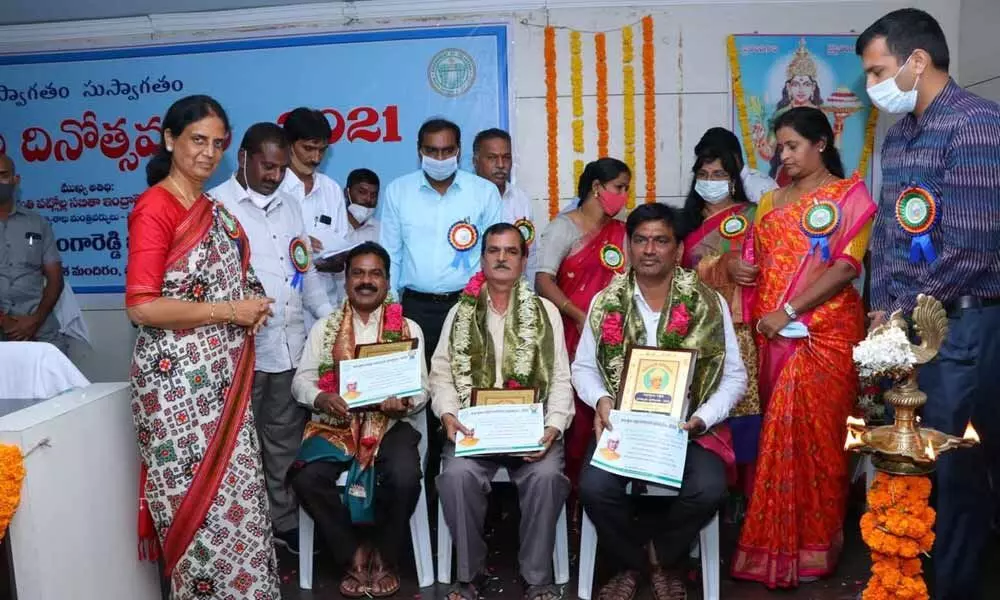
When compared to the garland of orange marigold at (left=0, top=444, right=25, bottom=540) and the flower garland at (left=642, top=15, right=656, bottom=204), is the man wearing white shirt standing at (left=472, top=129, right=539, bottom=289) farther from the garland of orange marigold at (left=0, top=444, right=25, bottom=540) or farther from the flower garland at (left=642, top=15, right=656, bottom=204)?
the garland of orange marigold at (left=0, top=444, right=25, bottom=540)

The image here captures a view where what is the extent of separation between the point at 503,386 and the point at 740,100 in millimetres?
2653

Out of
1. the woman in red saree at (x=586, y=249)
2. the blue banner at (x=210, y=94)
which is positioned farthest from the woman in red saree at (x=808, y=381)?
the blue banner at (x=210, y=94)

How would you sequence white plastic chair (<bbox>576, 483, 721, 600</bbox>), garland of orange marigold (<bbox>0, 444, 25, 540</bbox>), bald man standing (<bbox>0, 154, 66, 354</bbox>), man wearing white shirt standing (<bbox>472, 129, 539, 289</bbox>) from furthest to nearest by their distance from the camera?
bald man standing (<bbox>0, 154, 66, 354</bbox>)
man wearing white shirt standing (<bbox>472, 129, 539, 289</bbox>)
white plastic chair (<bbox>576, 483, 721, 600</bbox>)
garland of orange marigold (<bbox>0, 444, 25, 540</bbox>)

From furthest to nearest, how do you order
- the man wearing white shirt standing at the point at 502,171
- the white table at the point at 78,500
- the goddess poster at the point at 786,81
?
the goddess poster at the point at 786,81
the man wearing white shirt standing at the point at 502,171
the white table at the point at 78,500

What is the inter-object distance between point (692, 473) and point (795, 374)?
63 cm

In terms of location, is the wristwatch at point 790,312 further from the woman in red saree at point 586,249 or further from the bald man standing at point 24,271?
the bald man standing at point 24,271

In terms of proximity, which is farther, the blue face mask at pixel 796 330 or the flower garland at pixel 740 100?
the flower garland at pixel 740 100

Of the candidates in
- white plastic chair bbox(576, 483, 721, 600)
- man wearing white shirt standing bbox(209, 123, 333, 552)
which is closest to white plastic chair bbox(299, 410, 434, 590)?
man wearing white shirt standing bbox(209, 123, 333, 552)

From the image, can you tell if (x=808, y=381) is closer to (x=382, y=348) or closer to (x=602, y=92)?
(x=382, y=348)

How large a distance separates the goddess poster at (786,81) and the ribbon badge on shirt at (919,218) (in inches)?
92.2

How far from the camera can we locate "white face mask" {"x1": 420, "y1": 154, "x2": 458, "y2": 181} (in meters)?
4.32

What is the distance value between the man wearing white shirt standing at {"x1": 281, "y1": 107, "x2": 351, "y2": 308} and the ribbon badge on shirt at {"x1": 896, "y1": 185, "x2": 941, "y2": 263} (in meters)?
2.55

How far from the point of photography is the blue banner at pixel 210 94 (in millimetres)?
5355

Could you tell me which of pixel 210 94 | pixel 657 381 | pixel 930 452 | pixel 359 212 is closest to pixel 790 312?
pixel 657 381
